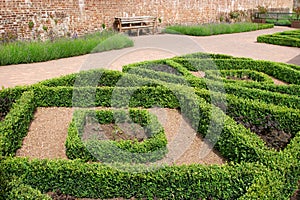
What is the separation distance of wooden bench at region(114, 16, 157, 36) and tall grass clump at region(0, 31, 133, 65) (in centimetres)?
373

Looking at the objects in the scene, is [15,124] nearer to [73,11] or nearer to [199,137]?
[199,137]

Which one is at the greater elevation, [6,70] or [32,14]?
[32,14]

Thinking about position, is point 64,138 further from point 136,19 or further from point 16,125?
point 136,19

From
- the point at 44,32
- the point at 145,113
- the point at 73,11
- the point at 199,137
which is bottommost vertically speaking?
the point at 199,137

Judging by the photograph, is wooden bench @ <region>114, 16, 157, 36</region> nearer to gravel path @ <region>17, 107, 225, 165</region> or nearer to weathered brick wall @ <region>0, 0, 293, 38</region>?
weathered brick wall @ <region>0, 0, 293, 38</region>

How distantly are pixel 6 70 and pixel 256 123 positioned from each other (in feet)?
23.3

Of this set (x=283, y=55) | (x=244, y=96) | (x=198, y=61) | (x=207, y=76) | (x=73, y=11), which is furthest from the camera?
(x=73, y=11)

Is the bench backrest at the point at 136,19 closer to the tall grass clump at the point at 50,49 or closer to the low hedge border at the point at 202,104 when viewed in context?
the tall grass clump at the point at 50,49

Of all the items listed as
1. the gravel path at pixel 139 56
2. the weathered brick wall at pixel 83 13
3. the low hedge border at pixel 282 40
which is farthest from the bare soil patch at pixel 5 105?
the low hedge border at pixel 282 40

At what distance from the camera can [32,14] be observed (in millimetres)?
13445

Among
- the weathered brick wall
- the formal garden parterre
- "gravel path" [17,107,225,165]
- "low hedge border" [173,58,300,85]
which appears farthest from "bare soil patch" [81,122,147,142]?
the weathered brick wall

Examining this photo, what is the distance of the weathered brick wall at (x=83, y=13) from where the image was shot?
13.0 meters

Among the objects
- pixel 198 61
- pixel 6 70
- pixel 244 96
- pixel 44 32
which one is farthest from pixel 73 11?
pixel 244 96

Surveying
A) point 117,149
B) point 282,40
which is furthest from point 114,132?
point 282,40
